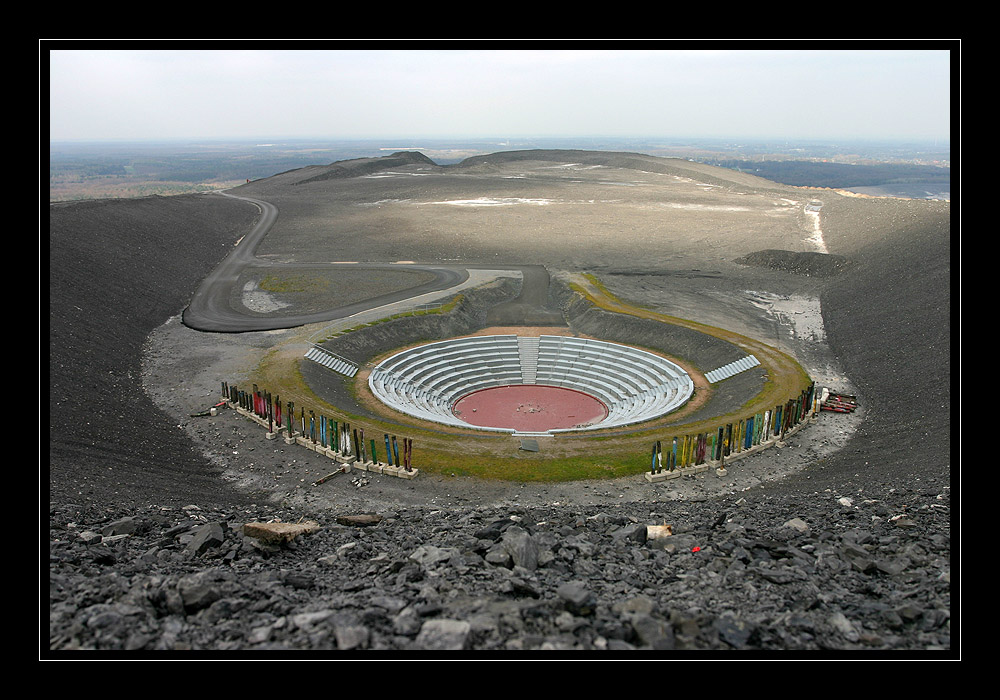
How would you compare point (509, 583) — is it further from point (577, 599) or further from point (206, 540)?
point (206, 540)

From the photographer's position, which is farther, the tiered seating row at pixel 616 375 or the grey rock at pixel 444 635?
the tiered seating row at pixel 616 375

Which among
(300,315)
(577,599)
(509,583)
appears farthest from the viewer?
(300,315)

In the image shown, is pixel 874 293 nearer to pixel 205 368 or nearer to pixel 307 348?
pixel 307 348

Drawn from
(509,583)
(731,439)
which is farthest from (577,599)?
(731,439)

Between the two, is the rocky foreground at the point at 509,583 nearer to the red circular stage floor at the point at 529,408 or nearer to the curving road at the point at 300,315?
the red circular stage floor at the point at 529,408

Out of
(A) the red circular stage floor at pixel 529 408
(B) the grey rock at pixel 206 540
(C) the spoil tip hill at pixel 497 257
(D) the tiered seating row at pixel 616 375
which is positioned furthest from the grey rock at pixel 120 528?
(D) the tiered seating row at pixel 616 375

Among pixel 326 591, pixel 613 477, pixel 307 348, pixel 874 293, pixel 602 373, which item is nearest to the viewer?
pixel 326 591
